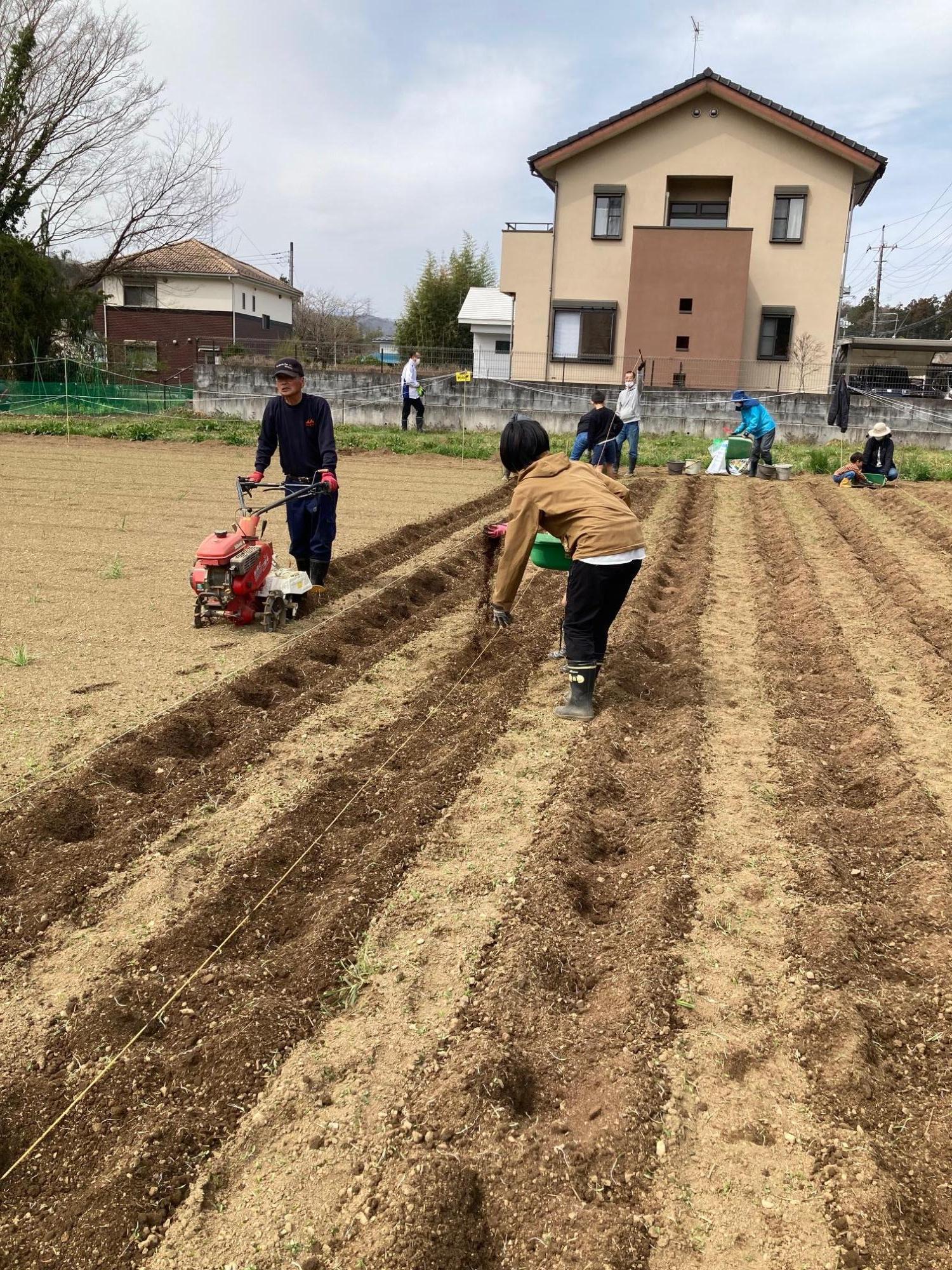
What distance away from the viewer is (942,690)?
510cm

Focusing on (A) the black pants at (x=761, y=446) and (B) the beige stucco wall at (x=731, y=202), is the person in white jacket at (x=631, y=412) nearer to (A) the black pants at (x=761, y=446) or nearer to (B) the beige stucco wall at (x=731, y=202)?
(A) the black pants at (x=761, y=446)

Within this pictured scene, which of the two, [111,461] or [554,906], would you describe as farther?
[111,461]

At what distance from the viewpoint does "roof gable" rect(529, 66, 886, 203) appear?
74.2 feet

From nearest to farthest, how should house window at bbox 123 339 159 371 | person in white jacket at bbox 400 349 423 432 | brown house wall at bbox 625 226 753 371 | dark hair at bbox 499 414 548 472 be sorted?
dark hair at bbox 499 414 548 472, person in white jacket at bbox 400 349 423 432, brown house wall at bbox 625 226 753 371, house window at bbox 123 339 159 371

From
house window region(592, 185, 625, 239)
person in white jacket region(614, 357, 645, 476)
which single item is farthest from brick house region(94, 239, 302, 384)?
person in white jacket region(614, 357, 645, 476)

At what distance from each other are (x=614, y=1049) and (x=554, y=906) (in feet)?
2.13

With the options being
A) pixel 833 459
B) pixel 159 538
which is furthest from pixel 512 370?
pixel 159 538

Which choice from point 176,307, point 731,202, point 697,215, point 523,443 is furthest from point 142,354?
point 523,443

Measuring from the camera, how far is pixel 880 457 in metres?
13.6

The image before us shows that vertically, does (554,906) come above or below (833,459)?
below

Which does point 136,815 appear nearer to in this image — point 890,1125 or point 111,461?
point 890,1125

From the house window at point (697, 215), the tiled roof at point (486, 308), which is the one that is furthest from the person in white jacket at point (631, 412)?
the tiled roof at point (486, 308)

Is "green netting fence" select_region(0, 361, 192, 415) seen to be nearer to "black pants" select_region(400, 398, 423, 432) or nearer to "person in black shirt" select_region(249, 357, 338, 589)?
"black pants" select_region(400, 398, 423, 432)

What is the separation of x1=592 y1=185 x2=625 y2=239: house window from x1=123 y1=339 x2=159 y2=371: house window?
1502 centimetres
